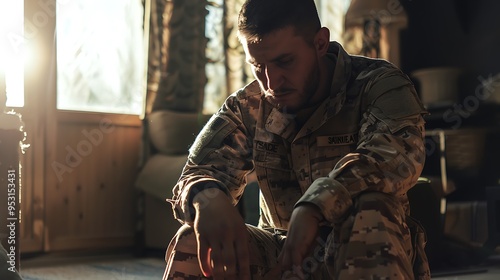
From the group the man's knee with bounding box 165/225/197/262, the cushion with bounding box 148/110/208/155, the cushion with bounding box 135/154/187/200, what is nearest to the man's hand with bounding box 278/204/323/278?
the man's knee with bounding box 165/225/197/262

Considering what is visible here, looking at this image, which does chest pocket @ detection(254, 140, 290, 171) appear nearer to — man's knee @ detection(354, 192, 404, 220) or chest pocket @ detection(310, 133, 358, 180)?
chest pocket @ detection(310, 133, 358, 180)

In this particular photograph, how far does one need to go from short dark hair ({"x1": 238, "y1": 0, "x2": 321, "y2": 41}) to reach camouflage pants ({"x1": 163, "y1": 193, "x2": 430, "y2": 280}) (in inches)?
12.6

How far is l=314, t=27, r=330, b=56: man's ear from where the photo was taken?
1.15 metres

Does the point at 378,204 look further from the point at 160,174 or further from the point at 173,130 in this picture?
the point at 173,130

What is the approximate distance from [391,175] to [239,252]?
24 centimetres

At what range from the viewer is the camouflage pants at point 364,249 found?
2.91ft

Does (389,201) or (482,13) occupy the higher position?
(482,13)

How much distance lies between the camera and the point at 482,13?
176 inches

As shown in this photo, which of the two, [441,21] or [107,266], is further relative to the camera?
[441,21]

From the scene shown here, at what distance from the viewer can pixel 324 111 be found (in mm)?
1136

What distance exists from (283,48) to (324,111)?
0.13 m

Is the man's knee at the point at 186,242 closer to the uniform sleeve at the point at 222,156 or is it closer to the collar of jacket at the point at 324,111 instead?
the uniform sleeve at the point at 222,156

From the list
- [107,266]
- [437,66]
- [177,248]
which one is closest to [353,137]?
[177,248]

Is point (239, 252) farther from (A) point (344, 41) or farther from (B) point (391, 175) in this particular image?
(A) point (344, 41)
